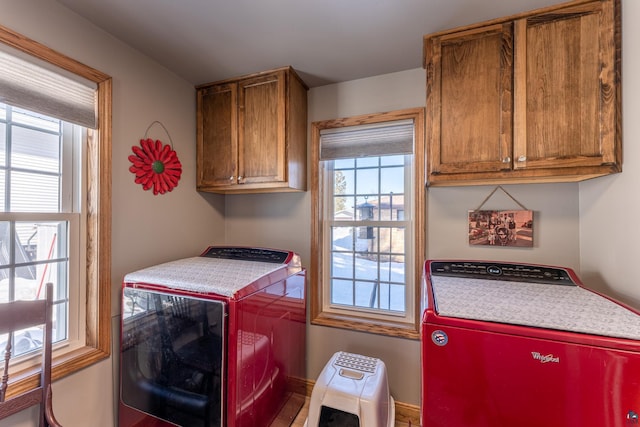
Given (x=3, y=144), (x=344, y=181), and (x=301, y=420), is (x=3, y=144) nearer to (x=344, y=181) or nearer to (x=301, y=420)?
(x=344, y=181)

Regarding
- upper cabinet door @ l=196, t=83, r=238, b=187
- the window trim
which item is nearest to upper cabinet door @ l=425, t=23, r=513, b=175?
upper cabinet door @ l=196, t=83, r=238, b=187

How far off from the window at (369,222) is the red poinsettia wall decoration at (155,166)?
Result: 1.02m

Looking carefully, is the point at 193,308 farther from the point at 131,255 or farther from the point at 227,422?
the point at 131,255

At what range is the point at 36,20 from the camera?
1273mm

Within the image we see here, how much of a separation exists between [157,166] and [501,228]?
7.47ft

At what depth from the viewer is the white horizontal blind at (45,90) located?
1.18 metres

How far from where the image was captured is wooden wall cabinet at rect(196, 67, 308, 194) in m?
1.89

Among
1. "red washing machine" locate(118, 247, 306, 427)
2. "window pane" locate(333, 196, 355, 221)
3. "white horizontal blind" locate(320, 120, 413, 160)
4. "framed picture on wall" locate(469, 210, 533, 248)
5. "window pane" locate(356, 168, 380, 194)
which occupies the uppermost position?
"white horizontal blind" locate(320, 120, 413, 160)

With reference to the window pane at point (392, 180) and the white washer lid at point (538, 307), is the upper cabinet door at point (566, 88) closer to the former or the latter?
the white washer lid at point (538, 307)

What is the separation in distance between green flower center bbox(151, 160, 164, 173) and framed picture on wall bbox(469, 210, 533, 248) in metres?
2.09

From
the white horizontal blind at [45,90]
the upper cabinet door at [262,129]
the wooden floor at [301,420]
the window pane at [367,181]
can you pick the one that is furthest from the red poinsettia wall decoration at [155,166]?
the wooden floor at [301,420]

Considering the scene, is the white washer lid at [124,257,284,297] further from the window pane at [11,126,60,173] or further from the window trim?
the window pane at [11,126,60,173]

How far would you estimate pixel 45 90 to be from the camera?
1303mm

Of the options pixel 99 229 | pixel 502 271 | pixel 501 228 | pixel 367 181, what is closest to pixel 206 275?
pixel 99 229
